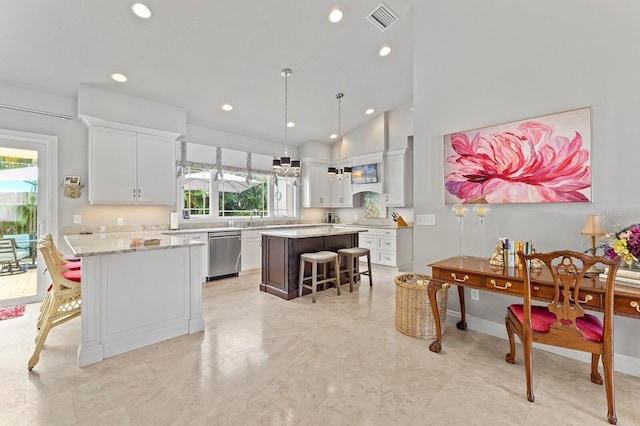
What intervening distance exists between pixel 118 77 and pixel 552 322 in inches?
205

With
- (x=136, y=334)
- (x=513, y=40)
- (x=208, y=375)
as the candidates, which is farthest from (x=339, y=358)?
(x=513, y=40)

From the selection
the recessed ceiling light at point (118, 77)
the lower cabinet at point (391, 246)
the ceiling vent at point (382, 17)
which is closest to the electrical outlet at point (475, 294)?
the lower cabinet at point (391, 246)

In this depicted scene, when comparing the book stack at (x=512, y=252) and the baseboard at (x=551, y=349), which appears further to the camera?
the book stack at (x=512, y=252)

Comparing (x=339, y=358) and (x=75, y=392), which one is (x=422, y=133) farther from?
(x=75, y=392)

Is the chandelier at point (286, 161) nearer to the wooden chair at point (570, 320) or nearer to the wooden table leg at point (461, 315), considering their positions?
the wooden table leg at point (461, 315)

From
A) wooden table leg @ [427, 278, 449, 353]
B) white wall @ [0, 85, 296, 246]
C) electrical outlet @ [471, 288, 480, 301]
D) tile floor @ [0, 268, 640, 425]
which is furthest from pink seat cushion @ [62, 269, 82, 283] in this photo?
electrical outlet @ [471, 288, 480, 301]

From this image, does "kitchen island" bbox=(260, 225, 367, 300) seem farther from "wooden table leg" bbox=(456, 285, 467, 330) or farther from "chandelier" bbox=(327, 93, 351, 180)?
"wooden table leg" bbox=(456, 285, 467, 330)

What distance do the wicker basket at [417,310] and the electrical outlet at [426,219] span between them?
695 mm

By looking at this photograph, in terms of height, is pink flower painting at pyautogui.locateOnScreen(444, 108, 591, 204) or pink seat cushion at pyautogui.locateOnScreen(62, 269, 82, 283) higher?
pink flower painting at pyautogui.locateOnScreen(444, 108, 591, 204)

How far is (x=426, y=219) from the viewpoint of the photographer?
3305 millimetres

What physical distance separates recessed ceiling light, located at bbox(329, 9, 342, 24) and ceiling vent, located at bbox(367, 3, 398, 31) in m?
0.39

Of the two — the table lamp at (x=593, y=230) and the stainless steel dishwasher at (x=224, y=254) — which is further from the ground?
the table lamp at (x=593, y=230)

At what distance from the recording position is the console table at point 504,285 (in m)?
1.80

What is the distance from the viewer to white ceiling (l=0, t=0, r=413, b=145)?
2924 mm
